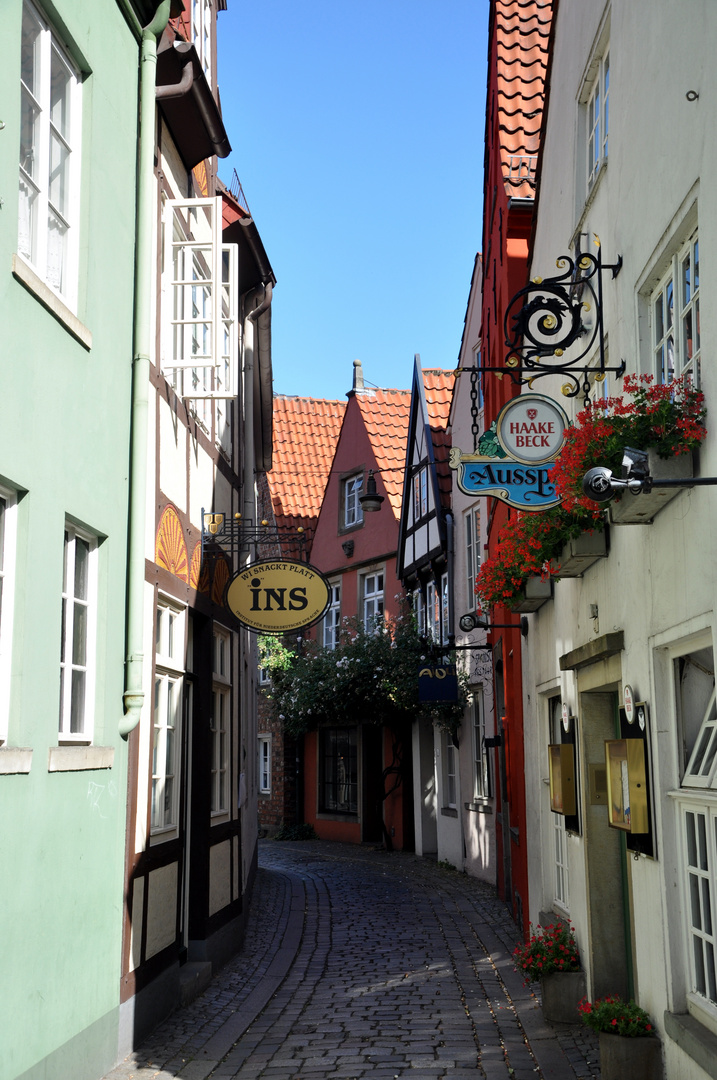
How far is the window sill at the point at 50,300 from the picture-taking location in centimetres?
500

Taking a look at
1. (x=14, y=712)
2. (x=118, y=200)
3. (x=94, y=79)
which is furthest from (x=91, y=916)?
(x=94, y=79)

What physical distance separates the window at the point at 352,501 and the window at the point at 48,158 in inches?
686

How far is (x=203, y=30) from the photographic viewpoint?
36.7 feet

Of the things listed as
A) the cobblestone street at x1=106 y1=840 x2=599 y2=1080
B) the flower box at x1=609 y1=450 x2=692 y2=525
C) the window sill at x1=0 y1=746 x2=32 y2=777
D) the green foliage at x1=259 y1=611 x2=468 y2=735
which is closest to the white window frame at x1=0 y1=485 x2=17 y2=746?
the window sill at x1=0 y1=746 x2=32 y2=777

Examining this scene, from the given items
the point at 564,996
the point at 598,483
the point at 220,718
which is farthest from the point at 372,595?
the point at 598,483

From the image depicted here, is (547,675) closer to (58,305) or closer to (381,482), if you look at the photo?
(58,305)

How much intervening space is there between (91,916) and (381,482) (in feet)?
55.9

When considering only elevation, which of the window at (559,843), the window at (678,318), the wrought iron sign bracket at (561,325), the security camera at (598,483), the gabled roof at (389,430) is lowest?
the window at (559,843)

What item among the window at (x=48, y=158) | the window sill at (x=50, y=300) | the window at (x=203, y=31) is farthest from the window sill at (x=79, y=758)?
the window at (x=203, y=31)

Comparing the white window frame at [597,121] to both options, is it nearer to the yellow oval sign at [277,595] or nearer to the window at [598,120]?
the window at [598,120]

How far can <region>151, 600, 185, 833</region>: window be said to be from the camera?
7824 mm

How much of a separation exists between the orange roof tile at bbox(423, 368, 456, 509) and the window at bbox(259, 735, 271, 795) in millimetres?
8445

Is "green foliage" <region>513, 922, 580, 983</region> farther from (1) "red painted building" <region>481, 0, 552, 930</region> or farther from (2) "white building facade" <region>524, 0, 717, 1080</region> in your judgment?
(1) "red painted building" <region>481, 0, 552, 930</region>

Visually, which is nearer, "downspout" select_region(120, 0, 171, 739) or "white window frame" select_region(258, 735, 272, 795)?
"downspout" select_region(120, 0, 171, 739)
